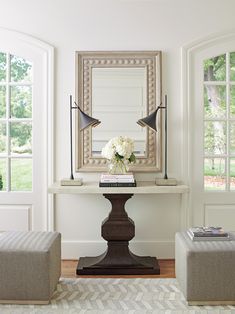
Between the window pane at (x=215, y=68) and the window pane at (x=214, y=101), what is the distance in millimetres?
90

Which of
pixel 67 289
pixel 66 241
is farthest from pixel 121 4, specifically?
pixel 67 289

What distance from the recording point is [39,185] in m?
4.85

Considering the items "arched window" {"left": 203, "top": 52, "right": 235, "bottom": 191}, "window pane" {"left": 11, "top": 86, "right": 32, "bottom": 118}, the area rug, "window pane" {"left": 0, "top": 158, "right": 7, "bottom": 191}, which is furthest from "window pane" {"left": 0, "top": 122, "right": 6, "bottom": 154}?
"arched window" {"left": 203, "top": 52, "right": 235, "bottom": 191}

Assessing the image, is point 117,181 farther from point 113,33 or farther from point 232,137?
point 113,33

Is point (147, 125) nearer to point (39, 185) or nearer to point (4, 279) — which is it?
point (39, 185)

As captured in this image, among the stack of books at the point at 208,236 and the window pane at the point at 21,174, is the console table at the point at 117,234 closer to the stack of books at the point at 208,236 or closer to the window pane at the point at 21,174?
the window pane at the point at 21,174

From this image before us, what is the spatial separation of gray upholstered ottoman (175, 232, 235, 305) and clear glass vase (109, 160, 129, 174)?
4.20 ft

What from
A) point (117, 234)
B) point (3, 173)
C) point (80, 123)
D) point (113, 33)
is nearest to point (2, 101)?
point (3, 173)

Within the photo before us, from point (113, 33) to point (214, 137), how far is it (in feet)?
4.75

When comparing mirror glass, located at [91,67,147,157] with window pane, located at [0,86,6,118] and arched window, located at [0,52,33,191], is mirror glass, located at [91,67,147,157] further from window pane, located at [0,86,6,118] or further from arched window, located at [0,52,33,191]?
window pane, located at [0,86,6,118]

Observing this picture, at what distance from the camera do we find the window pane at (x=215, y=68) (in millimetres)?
4816

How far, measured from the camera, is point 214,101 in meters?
4.85

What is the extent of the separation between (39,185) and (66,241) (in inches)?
24.6

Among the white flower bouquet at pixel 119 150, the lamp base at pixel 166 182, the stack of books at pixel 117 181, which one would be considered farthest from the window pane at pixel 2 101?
the lamp base at pixel 166 182
